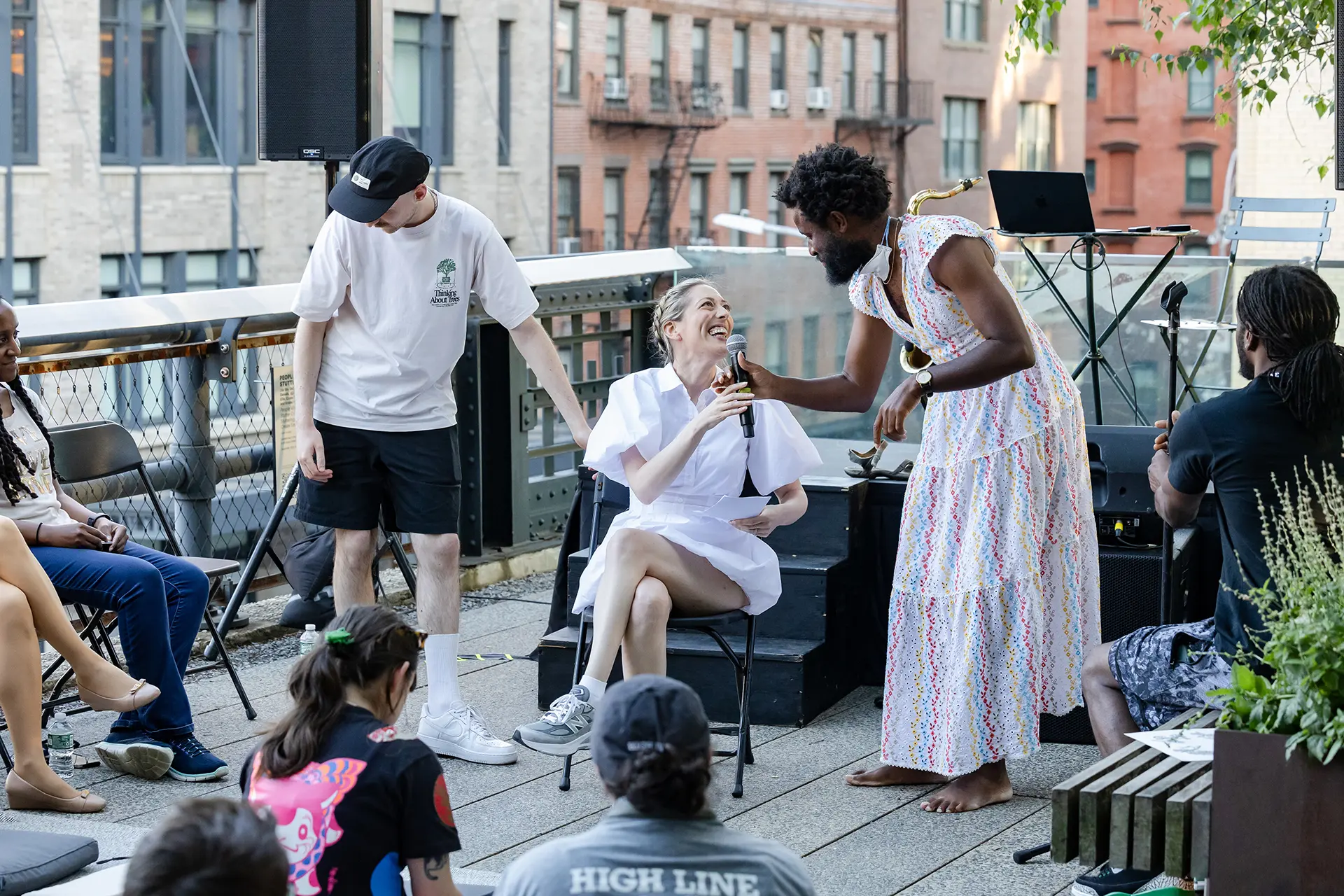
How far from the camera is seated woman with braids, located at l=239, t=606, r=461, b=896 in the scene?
2.52m

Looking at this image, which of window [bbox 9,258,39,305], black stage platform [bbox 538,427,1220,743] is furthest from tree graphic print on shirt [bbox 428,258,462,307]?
window [bbox 9,258,39,305]

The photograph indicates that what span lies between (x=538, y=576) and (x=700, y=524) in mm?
2914

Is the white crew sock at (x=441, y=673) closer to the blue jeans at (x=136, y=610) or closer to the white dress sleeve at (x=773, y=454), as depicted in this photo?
the blue jeans at (x=136, y=610)

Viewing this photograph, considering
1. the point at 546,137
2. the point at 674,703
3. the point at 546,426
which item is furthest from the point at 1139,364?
the point at 546,137

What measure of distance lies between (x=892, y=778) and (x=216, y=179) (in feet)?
80.2

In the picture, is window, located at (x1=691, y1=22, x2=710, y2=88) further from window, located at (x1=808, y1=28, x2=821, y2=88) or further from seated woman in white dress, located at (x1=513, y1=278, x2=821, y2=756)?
seated woman in white dress, located at (x1=513, y1=278, x2=821, y2=756)

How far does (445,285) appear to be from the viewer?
4.46 meters

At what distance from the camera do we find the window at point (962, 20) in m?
43.9

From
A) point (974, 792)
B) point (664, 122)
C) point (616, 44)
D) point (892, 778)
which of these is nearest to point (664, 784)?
point (974, 792)

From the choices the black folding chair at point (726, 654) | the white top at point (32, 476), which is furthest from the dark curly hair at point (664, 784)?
the white top at point (32, 476)

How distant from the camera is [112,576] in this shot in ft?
14.2

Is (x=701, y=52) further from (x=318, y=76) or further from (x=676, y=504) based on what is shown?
(x=676, y=504)

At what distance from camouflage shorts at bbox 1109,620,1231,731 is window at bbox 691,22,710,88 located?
34815 mm

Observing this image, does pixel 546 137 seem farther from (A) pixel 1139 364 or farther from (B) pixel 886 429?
(B) pixel 886 429
